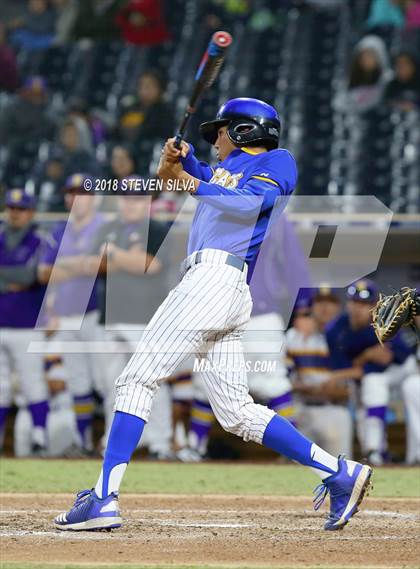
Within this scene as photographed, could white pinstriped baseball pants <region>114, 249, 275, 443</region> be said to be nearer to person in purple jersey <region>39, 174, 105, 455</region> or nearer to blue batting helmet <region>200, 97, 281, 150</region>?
blue batting helmet <region>200, 97, 281, 150</region>

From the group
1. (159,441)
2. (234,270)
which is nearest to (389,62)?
(159,441)

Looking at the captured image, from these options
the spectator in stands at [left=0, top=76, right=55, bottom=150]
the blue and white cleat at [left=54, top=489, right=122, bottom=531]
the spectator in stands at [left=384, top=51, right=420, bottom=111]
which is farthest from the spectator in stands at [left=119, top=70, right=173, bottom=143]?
the blue and white cleat at [left=54, top=489, right=122, bottom=531]

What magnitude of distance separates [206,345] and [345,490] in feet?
2.53

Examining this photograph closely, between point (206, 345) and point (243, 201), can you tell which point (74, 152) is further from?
point (243, 201)

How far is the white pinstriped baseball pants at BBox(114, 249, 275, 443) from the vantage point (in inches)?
169

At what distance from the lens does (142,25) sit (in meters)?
13.3

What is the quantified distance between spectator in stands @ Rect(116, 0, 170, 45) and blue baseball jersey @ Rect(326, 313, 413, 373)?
6263mm

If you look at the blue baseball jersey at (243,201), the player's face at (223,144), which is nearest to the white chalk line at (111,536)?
the blue baseball jersey at (243,201)

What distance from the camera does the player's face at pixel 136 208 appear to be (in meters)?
7.67

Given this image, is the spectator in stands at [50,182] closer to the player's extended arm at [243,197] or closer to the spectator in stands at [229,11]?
the spectator in stands at [229,11]

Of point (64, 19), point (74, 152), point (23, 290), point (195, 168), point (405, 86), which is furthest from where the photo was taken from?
point (64, 19)

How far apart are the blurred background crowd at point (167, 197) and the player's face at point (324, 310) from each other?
13 mm

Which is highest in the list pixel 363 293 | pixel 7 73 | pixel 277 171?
pixel 7 73

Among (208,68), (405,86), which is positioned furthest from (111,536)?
(405,86)
